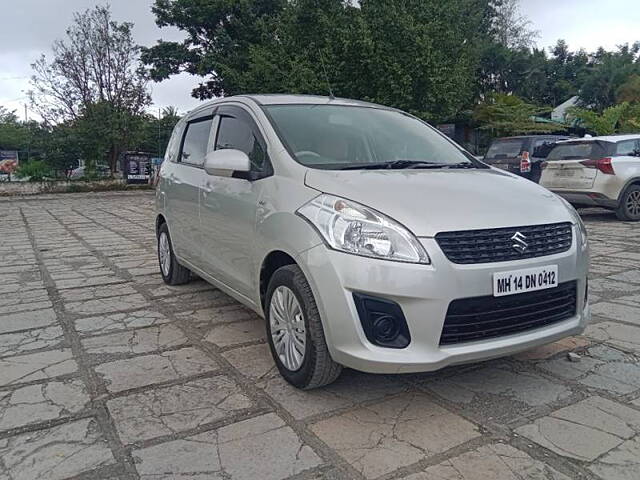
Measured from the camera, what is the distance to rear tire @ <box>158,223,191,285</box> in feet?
17.2

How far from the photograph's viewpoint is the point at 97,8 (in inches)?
931

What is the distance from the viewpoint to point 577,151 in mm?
9508

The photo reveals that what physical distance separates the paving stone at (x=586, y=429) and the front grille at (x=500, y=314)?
44 centimetres

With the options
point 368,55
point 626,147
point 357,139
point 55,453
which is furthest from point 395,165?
point 368,55

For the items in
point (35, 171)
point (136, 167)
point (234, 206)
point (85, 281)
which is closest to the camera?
point (234, 206)

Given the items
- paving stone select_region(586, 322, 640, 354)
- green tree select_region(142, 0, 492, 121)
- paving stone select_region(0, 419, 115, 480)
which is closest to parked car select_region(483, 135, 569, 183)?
green tree select_region(142, 0, 492, 121)

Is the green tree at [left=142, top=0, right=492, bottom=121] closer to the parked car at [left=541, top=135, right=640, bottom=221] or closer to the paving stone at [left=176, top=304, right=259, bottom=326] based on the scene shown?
the parked car at [left=541, top=135, right=640, bottom=221]

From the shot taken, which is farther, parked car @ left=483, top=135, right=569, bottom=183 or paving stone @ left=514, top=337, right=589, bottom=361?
parked car @ left=483, top=135, right=569, bottom=183

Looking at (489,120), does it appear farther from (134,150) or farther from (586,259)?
(586,259)

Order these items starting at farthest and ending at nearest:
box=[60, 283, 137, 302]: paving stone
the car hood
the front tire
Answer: box=[60, 283, 137, 302]: paving stone, the front tire, the car hood

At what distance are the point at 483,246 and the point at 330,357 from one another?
933mm

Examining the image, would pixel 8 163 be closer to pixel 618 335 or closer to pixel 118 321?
pixel 118 321

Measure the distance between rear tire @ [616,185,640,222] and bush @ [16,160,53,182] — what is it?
20895 mm

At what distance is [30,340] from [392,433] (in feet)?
9.17
